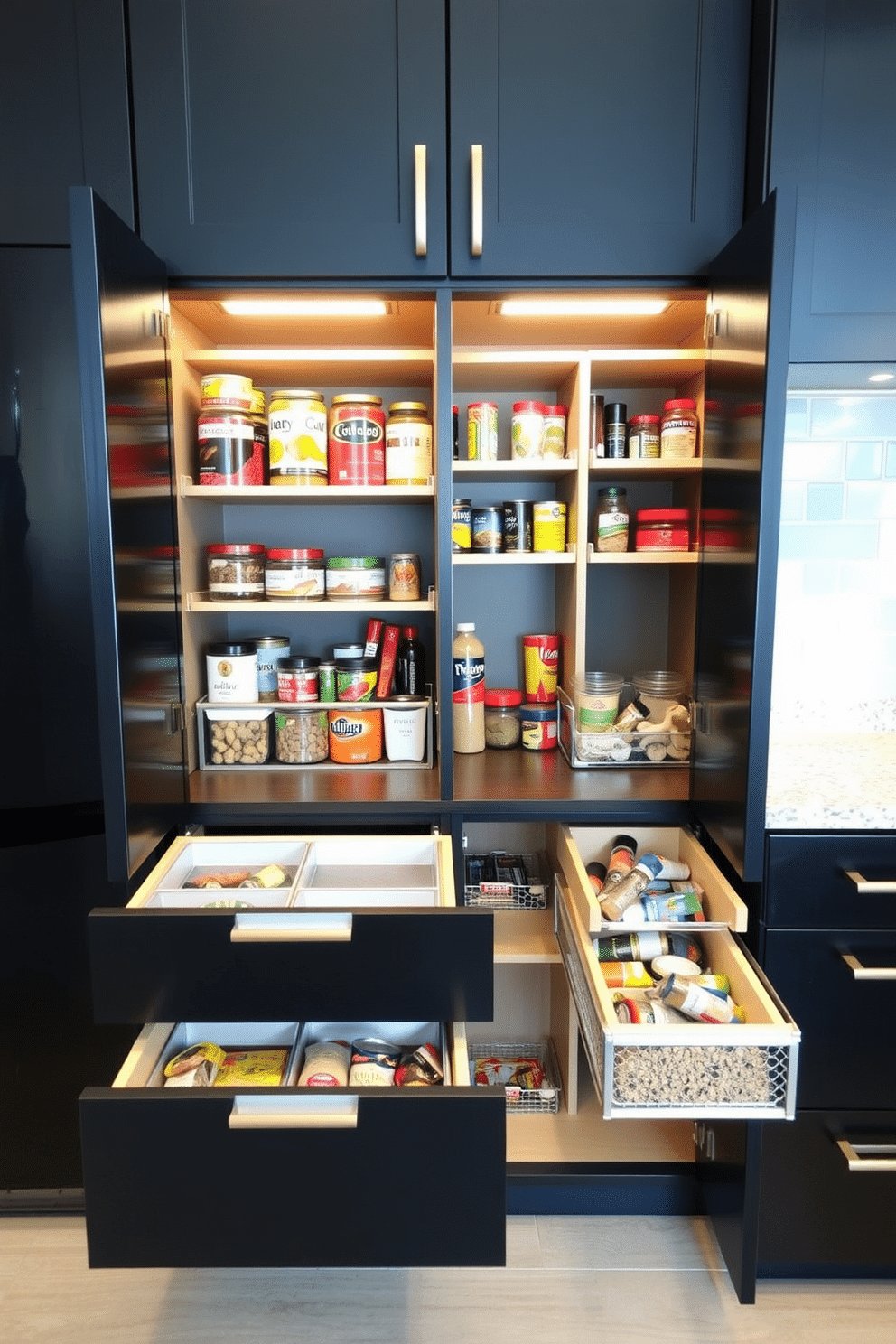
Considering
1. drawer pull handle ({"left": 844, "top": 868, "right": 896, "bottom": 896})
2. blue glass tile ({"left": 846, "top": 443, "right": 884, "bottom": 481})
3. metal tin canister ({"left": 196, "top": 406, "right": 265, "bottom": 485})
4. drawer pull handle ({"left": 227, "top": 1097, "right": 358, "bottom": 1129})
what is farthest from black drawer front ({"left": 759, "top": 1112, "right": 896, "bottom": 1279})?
metal tin canister ({"left": 196, "top": 406, "right": 265, "bottom": 485})

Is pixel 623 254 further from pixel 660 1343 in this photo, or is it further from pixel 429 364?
pixel 660 1343

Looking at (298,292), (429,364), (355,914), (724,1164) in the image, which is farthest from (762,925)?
(298,292)

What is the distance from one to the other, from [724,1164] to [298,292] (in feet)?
5.52

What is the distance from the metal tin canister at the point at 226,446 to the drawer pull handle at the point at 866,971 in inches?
51.8

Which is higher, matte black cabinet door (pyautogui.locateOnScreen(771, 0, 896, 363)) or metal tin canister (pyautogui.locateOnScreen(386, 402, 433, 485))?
matte black cabinet door (pyautogui.locateOnScreen(771, 0, 896, 363))

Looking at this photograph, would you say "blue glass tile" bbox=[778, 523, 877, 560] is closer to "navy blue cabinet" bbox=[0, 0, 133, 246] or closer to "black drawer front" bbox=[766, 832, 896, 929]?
"black drawer front" bbox=[766, 832, 896, 929]

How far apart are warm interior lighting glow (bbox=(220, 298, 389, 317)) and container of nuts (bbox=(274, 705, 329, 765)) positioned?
75 centimetres

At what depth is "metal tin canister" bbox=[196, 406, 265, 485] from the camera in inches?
59.8

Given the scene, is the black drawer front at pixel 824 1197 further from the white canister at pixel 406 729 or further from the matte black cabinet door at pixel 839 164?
the matte black cabinet door at pixel 839 164

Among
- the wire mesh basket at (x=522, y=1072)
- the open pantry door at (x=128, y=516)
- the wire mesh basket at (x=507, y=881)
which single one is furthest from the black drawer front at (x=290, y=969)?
the wire mesh basket at (x=522, y=1072)

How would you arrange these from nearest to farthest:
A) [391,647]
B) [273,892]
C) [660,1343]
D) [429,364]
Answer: [273,892] → [660,1343] → [429,364] → [391,647]

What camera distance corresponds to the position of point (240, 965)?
3.69 ft

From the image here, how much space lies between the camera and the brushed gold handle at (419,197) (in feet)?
4.21

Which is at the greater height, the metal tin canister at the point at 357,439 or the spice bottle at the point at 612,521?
the metal tin canister at the point at 357,439
